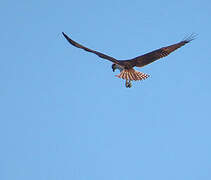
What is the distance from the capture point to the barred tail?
18.7m

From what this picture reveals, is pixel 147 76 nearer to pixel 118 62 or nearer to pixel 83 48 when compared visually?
pixel 118 62

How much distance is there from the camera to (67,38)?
17.8 meters

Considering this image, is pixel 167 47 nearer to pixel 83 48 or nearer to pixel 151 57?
pixel 151 57

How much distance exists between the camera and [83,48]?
693 inches

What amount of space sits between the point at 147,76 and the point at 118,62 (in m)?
1.08

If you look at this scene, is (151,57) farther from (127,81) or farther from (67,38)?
(67,38)

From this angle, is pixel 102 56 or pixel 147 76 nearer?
pixel 102 56

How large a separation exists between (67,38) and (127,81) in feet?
6.82

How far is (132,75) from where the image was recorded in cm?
1888

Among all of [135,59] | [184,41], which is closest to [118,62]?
[135,59]

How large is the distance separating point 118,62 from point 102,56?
793mm

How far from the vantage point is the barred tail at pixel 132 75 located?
1870 centimetres

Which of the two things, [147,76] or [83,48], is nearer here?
[83,48]

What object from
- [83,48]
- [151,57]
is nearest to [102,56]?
[83,48]
